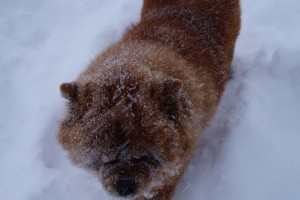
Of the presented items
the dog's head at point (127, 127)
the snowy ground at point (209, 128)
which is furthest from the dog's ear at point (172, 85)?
the snowy ground at point (209, 128)

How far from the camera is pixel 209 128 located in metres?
3.33

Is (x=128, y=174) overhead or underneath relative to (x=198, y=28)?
overhead

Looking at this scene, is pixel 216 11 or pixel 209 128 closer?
pixel 216 11

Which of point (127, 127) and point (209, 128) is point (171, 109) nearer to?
point (127, 127)

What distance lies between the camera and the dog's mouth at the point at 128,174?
2.09m

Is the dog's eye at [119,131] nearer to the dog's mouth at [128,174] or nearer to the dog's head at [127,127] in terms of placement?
the dog's head at [127,127]

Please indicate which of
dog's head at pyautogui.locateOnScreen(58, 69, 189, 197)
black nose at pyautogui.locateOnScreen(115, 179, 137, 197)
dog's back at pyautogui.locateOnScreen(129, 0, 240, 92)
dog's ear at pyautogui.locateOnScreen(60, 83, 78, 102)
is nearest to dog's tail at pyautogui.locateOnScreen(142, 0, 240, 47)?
dog's back at pyautogui.locateOnScreen(129, 0, 240, 92)

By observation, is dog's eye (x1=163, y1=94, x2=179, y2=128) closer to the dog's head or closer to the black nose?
the dog's head

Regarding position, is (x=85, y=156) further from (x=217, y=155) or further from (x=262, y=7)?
(x=262, y=7)

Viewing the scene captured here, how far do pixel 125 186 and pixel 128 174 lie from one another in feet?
0.27

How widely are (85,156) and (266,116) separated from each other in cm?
181

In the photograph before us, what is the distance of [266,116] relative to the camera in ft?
10.5

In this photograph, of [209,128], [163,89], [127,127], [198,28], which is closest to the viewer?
[127,127]

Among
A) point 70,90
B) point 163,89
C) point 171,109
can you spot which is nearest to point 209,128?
point 171,109
